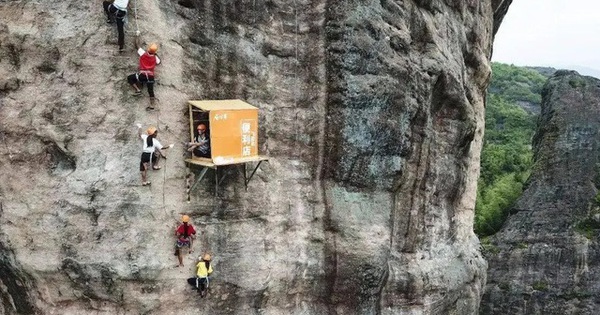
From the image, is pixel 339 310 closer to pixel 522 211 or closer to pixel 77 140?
pixel 77 140

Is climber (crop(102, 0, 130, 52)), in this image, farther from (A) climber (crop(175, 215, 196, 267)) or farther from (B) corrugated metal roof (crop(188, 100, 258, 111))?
(A) climber (crop(175, 215, 196, 267))

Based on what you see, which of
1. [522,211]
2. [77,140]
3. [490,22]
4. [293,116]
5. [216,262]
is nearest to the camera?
[77,140]

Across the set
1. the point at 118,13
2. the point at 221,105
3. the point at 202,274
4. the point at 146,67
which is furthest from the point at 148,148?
the point at 202,274

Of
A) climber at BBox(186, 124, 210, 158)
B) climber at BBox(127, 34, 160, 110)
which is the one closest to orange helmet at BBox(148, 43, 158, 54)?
climber at BBox(127, 34, 160, 110)

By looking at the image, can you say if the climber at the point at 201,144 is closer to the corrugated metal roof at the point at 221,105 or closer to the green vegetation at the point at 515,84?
the corrugated metal roof at the point at 221,105

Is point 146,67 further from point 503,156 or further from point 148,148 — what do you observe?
point 503,156

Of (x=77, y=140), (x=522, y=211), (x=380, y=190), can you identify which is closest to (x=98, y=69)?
(x=77, y=140)
